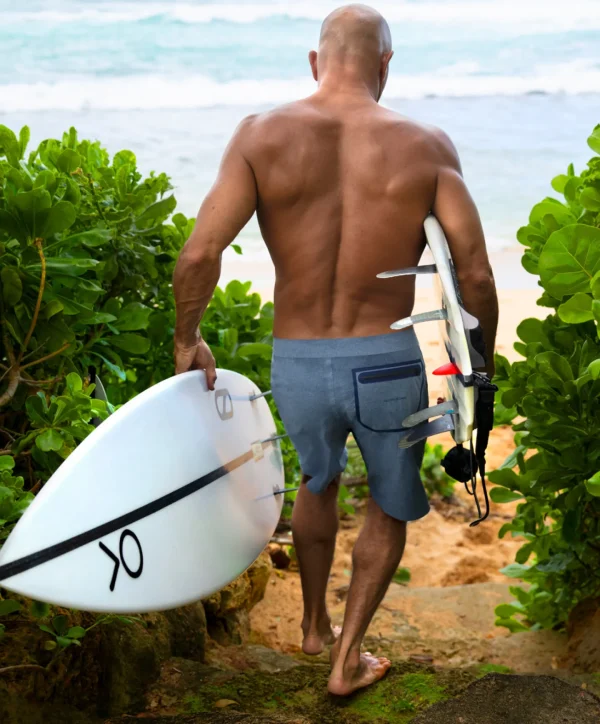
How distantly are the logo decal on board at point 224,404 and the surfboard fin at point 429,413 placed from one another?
20.5 inches

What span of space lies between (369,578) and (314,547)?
0.21 m

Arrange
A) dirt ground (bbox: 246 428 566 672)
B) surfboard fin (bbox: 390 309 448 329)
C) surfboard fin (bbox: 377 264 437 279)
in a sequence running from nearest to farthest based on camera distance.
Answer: surfboard fin (bbox: 390 309 448 329) < surfboard fin (bbox: 377 264 437 279) < dirt ground (bbox: 246 428 566 672)

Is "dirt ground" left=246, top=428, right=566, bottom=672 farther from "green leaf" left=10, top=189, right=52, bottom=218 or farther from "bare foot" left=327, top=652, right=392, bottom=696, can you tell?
"green leaf" left=10, top=189, right=52, bottom=218

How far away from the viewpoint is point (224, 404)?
241cm

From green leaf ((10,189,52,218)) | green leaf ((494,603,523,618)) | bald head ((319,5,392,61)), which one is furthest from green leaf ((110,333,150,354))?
green leaf ((494,603,523,618))

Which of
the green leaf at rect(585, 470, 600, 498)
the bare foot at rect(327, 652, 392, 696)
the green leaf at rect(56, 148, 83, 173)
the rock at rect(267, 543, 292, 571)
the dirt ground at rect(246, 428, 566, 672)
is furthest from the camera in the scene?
the rock at rect(267, 543, 292, 571)

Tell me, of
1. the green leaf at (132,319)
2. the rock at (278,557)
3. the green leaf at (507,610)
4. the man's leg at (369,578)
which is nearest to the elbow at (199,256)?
the green leaf at (132,319)

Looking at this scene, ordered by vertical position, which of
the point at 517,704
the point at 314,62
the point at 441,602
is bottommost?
the point at 441,602

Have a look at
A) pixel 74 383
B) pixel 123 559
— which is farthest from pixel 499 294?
pixel 123 559

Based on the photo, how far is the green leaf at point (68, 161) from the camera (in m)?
2.46

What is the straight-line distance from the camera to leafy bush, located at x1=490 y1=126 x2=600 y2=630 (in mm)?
1931

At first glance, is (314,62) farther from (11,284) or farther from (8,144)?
(11,284)

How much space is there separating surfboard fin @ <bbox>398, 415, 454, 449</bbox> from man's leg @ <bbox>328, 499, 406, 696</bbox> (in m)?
0.36

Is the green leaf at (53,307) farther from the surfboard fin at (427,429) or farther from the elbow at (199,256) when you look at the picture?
the surfboard fin at (427,429)
